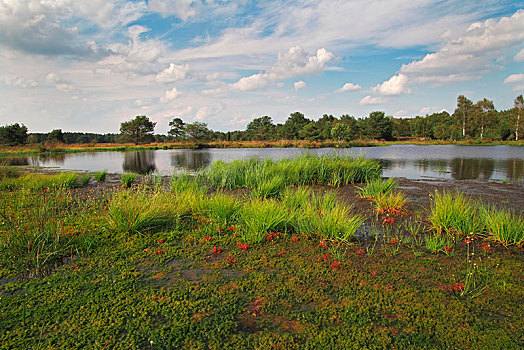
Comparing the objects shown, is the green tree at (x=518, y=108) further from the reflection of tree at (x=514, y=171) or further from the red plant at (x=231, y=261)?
the red plant at (x=231, y=261)

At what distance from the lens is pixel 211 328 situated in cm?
263

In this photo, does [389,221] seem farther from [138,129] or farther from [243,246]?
[138,129]

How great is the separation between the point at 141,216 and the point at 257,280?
2.80 metres

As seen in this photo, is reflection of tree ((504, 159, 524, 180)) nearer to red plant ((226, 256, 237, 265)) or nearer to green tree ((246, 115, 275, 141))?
red plant ((226, 256, 237, 265))

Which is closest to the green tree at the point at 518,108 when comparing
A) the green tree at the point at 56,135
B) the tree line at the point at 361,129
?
the tree line at the point at 361,129

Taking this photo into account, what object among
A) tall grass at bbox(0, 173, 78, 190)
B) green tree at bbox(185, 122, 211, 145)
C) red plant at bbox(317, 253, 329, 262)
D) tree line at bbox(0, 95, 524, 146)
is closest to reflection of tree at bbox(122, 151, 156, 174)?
tall grass at bbox(0, 173, 78, 190)

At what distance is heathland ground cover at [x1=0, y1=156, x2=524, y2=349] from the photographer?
2525 millimetres

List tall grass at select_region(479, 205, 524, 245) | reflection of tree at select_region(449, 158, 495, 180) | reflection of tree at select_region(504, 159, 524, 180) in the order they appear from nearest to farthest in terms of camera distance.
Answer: tall grass at select_region(479, 205, 524, 245) < reflection of tree at select_region(504, 159, 524, 180) < reflection of tree at select_region(449, 158, 495, 180)

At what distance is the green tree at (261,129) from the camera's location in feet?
296

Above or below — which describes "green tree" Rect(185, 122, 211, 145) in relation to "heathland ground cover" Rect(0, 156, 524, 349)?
above

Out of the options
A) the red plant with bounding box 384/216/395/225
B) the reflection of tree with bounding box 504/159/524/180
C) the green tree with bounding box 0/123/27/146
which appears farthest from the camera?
the green tree with bounding box 0/123/27/146

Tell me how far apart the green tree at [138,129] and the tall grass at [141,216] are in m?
78.1

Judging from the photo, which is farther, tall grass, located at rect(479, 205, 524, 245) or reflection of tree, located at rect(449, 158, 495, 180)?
reflection of tree, located at rect(449, 158, 495, 180)

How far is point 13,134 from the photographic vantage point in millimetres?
55500
